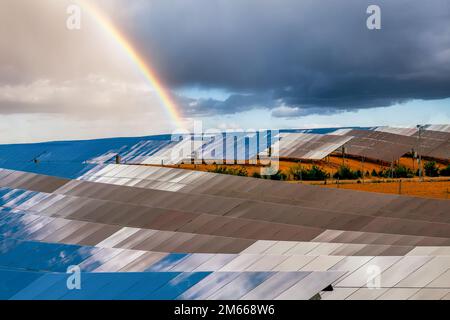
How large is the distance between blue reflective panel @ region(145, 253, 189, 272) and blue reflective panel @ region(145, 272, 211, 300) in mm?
2668

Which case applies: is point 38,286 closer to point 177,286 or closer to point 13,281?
point 13,281

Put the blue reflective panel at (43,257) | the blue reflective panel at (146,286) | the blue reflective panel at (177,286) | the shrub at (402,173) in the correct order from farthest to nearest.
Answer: the shrub at (402,173)
the blue reflective panel at (43,257)
the blue reflective panel at (146,286)
the blue reflective panel at (177,286)

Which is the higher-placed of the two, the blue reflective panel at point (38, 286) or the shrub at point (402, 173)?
the blue reflective panel at point (38, 286)

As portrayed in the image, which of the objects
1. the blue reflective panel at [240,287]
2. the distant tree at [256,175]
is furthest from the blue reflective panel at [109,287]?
the distant tree at [256,175]

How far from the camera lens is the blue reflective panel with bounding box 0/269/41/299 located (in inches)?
782

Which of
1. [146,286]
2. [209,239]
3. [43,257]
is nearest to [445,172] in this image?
[209,239]

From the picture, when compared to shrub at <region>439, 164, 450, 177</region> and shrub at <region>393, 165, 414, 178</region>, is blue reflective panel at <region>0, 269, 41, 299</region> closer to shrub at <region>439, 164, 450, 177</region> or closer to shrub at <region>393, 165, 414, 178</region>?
shrub at <region>393, 165, 414, 178</region>

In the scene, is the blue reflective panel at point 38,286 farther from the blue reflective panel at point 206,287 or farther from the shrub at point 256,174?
the shrub at point 256,174

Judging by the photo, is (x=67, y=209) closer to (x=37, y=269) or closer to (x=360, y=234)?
(x=37, y=269)

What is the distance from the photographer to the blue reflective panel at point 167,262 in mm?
20469

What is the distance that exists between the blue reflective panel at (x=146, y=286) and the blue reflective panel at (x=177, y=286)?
0.14m

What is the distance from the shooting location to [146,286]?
17688mm

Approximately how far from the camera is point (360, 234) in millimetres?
30734

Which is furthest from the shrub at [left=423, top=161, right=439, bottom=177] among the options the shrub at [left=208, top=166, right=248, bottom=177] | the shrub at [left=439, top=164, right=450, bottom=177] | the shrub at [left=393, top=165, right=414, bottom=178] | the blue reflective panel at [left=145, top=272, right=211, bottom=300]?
the blue reflective panel at [left=145, top=272, right=211, bottom=300]
